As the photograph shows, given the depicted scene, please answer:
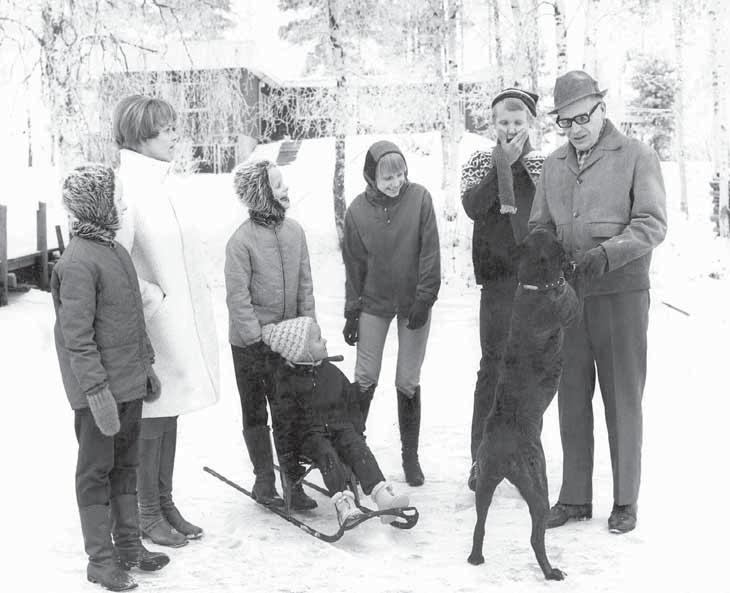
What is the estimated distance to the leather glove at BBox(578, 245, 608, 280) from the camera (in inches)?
149

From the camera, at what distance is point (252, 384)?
4566 mm

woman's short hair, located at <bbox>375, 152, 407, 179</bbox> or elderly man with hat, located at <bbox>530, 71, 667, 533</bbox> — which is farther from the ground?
woman's short hair, located at <bbox>375, 152, 407, 179</bbox>

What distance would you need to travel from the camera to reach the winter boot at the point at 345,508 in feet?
12.8

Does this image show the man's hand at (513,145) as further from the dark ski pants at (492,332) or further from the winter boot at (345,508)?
the winter boot at (345,508)

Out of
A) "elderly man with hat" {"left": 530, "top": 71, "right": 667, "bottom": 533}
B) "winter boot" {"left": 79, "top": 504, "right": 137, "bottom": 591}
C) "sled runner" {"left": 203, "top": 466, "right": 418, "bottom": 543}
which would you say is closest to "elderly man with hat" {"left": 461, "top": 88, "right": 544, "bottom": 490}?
"elderly man with hat" {"left": 530, "top": 71, "right": 667, "bottom": 533}

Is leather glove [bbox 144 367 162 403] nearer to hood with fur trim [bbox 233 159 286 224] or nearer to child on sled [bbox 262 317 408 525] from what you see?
child on sled [bbox 262 317 408 525]

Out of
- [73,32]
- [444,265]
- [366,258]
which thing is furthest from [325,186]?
[366,258]

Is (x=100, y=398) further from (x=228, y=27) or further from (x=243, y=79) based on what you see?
(x=243, y=79)

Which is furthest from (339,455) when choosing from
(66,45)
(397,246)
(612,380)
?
→ (66,45)

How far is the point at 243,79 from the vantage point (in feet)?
109

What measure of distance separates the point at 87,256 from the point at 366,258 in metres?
1.92

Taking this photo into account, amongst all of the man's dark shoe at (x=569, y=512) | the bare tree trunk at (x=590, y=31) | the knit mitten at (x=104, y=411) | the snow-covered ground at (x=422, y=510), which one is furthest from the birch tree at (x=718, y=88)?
the knit mitten at (x=104, y=411)

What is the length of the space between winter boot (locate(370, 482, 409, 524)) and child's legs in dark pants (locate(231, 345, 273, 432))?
2.86 feet

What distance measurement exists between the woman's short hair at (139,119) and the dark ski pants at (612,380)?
225 centimetres
